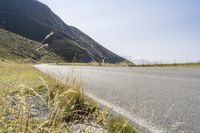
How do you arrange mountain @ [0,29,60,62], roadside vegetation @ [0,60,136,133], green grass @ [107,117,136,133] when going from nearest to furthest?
roadside vegetation @ [0,60,136,133]
green grass @ [107,117,136,133]
mountain @ [0,29,60,62]

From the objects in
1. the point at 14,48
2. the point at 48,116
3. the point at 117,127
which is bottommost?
the point at 117,127

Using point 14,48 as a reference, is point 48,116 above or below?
below

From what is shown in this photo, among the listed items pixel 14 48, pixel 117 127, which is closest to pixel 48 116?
pixel 117 127

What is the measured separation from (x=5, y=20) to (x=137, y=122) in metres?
176

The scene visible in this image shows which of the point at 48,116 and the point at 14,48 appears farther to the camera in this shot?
the point at 14,48

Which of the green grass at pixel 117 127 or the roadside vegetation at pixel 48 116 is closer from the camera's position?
the roadside vegetation at pixel 48 116

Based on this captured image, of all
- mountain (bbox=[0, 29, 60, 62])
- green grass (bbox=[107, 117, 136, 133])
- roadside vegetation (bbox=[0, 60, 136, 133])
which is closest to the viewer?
roadside vegetation (bbox=[0, 60, 136, 133])

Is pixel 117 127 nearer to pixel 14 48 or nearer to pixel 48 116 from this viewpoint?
pixel 48 116

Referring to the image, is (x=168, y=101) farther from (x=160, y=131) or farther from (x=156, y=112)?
(x=160, y=131)

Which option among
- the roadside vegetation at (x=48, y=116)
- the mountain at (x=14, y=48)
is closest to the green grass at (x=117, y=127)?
the roadside vegetation at (x=48, y=116)

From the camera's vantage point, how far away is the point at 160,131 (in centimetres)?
404

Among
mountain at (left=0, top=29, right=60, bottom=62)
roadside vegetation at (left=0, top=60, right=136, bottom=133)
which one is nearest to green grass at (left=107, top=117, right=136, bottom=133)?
roadside vegetation at (left=0, top=60, right=136, bottom=133)

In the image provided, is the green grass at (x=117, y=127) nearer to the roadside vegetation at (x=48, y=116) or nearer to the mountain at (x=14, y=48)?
the roadside vegetation at (x=48, y=116)

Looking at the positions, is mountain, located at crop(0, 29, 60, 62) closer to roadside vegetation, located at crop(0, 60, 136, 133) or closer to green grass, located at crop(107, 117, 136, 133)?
roadside vegetation, located at crop(0, 60, 136, 133)
